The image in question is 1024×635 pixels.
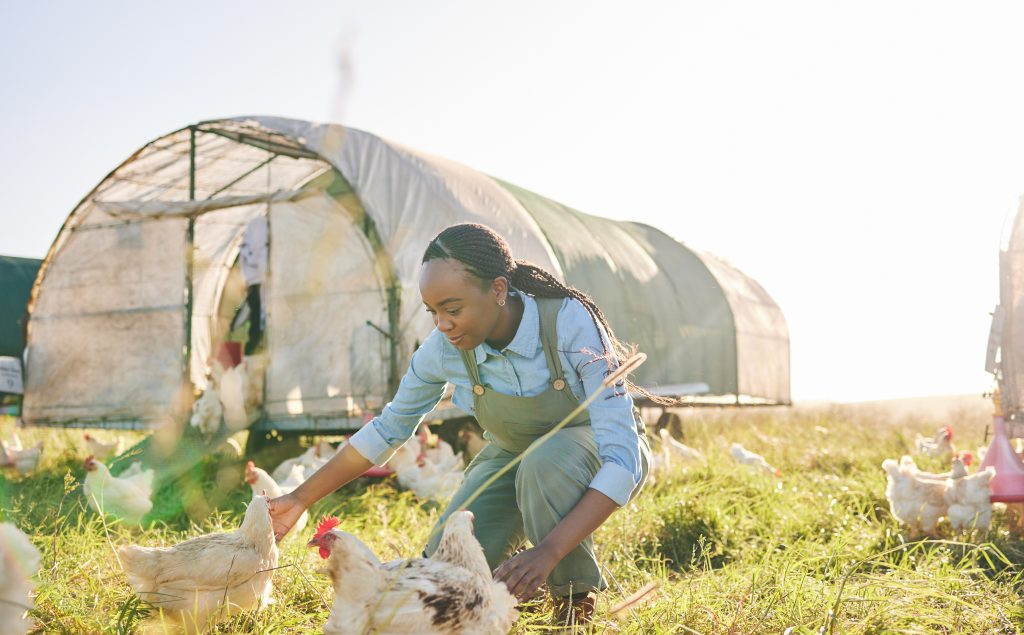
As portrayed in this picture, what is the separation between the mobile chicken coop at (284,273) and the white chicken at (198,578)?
4.15 meters

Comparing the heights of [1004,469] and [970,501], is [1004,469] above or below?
above

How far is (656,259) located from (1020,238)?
6.93 meters

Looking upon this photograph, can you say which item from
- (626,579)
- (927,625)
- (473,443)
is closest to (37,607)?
(626,579)

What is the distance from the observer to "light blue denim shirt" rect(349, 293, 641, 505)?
2.33 m

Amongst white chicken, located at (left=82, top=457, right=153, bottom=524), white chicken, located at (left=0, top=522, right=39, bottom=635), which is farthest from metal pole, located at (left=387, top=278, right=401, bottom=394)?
white chicken, located at (left=0, top=522, right=39, bottom=635)

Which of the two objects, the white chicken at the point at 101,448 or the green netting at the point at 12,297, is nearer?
the white chicken at the point at 101,448

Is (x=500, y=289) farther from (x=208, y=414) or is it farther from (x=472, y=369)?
(x=208, y=414)

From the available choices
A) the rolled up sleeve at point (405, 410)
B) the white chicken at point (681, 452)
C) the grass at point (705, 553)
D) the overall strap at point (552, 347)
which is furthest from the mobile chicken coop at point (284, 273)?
the overall strap at point (552, 347)

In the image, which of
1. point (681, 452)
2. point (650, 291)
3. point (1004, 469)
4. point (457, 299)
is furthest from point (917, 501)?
point (650, 291)

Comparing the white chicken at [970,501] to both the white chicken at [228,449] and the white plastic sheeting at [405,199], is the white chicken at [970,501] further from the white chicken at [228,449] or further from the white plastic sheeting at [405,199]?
the white chicken at [228,449]

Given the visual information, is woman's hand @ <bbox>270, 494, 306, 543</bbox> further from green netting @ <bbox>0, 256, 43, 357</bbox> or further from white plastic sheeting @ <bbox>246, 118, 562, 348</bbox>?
green netting @ <bbox>0, 256, 43, 357</bbox>

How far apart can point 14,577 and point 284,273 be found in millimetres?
6214

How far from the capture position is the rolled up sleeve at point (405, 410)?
266cm

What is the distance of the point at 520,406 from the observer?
261 centimetres
